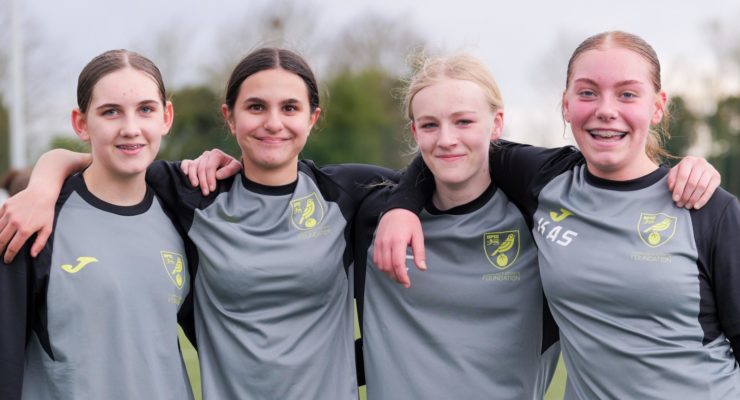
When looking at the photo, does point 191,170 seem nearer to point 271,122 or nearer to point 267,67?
point 271,122

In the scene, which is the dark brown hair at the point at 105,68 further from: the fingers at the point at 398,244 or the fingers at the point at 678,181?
the fingers at the point at 678,181

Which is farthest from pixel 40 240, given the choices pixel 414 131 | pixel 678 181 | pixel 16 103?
pixel 16 103

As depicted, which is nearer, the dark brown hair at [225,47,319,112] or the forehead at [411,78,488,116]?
the forehead at [411,78,488,116]

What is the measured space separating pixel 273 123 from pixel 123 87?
58 cm

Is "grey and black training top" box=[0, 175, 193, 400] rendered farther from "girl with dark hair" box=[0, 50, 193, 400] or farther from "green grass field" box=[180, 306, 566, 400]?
"green grass field" box=[180, 306, 566, 400]

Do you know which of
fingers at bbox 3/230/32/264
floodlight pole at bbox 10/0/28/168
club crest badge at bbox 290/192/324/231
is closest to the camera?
fingers at bbox 3/230/32/264

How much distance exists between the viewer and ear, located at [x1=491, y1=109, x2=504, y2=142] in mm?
3543

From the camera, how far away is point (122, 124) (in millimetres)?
3250

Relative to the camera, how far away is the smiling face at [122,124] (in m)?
3.24

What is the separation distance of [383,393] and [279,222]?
788 millimetres

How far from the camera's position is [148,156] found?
130 inches

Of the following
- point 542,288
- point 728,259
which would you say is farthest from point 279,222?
point 728,259

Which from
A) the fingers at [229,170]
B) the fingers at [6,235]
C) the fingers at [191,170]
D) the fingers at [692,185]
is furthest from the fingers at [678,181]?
the fingers at [6,235]

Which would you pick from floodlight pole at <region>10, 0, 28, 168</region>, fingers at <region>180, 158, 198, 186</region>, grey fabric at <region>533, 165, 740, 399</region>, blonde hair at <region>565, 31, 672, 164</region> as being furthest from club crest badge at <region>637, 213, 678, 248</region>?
floodlight pole at <region>10, 0, 28, 168</region>
